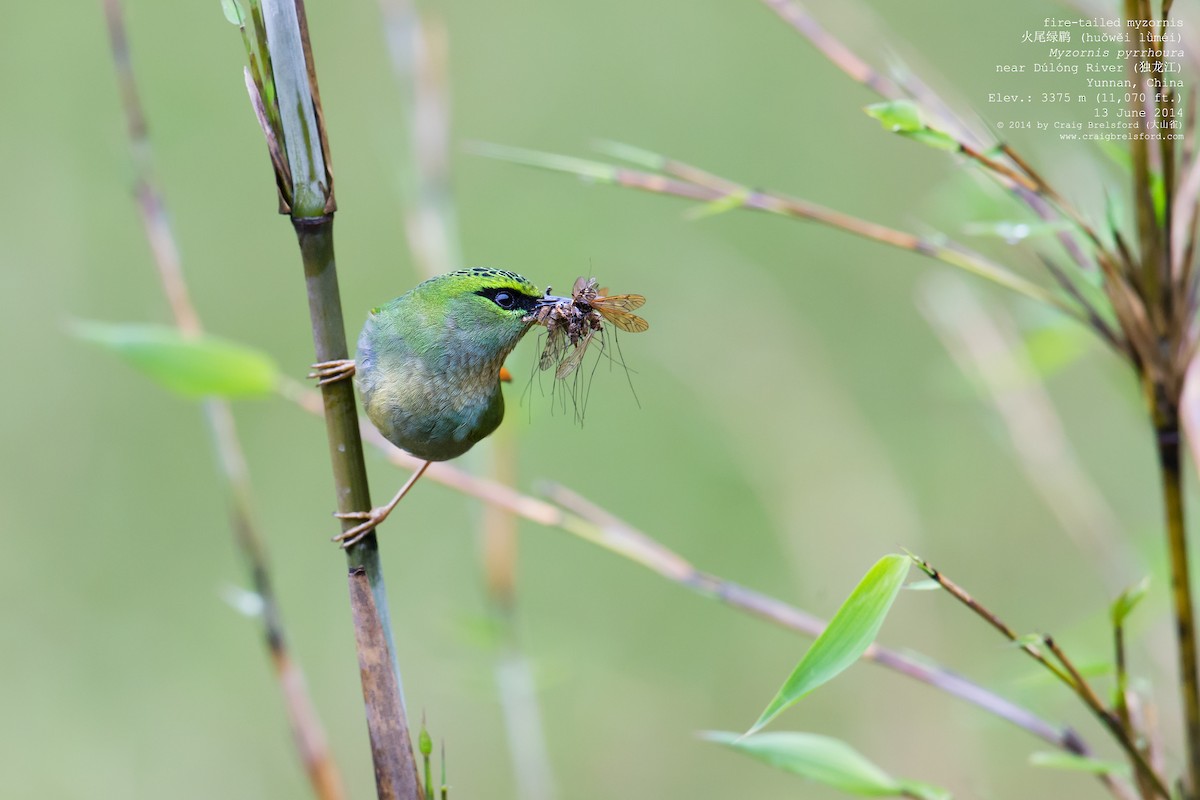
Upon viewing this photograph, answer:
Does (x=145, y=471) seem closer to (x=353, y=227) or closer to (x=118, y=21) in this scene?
(x=353, y=227)

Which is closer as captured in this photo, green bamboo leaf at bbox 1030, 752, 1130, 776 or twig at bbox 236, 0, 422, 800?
twig at bbox 236, 0, 422, 800

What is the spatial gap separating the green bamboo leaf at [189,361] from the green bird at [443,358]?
0.17 meters

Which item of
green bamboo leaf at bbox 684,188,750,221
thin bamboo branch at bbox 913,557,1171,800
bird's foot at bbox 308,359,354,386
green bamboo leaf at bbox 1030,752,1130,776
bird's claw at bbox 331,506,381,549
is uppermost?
green bamboo leaf at bbox 684,188,750,221

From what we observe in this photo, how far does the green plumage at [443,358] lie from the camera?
1024 millimetres

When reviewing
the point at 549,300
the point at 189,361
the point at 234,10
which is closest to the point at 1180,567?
the point at 549,300

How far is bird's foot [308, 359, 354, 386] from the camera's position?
85cm

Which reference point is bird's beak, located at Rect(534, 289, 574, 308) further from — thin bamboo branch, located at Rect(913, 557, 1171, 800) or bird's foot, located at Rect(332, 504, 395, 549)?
thin bamboo branch, located at Rect(913, 557, 1171, 800)

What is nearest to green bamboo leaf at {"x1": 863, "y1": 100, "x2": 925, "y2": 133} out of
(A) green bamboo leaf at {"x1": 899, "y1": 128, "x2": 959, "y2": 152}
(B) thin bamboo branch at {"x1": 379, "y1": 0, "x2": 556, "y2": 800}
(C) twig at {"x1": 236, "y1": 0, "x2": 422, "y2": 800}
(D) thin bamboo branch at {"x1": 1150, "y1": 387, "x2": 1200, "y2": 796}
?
(A) green bamboo leaf at {"x1": 899, "y1": 128, "x2": 959, "y2": 152}

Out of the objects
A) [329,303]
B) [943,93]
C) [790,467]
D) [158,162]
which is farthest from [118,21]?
[158,162]

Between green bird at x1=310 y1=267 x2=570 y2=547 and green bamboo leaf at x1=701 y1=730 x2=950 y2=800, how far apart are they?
1.11 feet

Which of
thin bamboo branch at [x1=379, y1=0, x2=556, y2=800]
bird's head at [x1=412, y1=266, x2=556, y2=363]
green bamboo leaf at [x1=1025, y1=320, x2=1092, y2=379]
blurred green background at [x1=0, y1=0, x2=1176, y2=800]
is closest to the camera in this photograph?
bird's head at [x1=412, y1=266, x2=556, y2=363]

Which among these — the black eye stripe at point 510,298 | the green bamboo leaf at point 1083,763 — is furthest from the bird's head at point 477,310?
the green bamboo leaf at point 1083,763

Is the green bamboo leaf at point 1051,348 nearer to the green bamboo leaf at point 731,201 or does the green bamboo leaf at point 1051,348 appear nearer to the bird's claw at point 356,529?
the green bamboo leaf at point 731,201

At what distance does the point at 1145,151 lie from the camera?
89 cm
